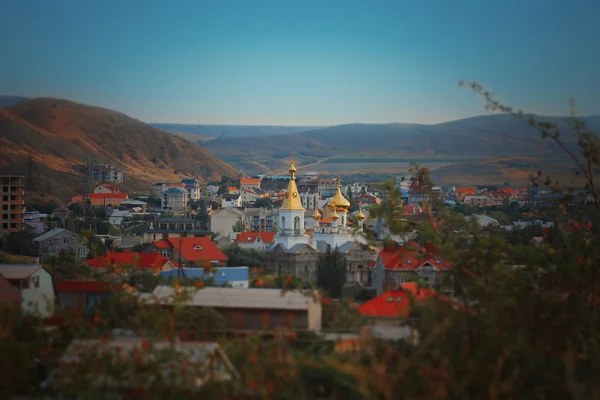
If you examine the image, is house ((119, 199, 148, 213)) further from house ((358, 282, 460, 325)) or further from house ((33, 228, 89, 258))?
house ((358, 282, 460, 325))

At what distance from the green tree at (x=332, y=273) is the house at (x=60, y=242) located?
10.7m

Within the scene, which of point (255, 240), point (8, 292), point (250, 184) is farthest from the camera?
point (250, 184)

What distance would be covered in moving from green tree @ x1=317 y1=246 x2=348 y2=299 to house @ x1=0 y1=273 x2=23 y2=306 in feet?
35.0

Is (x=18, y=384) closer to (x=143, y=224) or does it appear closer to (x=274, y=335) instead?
(x=274, y=335)

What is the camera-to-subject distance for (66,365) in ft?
33.0

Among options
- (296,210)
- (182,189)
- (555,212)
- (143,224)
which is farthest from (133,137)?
(555,212)

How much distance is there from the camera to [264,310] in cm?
1328

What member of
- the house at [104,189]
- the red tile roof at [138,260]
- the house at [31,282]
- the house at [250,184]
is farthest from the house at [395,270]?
the house at [250,184]

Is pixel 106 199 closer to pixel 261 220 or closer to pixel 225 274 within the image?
pixel 261 220

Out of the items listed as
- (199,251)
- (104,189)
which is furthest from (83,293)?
(104,189)

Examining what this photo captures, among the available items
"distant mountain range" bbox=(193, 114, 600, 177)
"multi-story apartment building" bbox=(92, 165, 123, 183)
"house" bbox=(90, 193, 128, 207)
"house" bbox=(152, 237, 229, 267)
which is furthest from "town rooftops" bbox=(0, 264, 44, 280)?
"distant mountain range" bbox=(193, 114, 600, 177)

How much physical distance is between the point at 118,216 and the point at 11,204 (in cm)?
1661

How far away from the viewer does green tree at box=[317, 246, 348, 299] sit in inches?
1029

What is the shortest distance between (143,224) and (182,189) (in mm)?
24824
